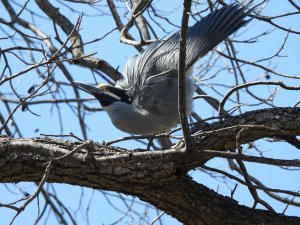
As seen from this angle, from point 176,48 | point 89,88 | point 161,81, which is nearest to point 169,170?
point 161,81

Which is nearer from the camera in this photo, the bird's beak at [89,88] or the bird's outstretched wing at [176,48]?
the bird's outstretched wing at [176,48]

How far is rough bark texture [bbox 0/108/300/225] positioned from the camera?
9.72 feet

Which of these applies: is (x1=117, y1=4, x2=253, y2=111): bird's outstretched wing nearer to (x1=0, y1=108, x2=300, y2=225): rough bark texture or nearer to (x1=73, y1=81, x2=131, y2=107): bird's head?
(x1=73, y1=81, x2=131, y2=107): bird's head

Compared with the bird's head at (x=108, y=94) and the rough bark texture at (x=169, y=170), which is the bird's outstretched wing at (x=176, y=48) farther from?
the rough bark texture at (x=169, y=170)

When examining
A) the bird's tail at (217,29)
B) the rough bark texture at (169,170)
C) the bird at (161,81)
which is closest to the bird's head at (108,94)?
the bird at (161,81)

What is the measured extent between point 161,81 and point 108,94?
0.48 m

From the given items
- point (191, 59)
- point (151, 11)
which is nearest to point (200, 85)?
point (151, 11)

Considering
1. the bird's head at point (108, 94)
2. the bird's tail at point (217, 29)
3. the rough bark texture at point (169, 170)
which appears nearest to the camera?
the rough bark texture at point (169, 170)

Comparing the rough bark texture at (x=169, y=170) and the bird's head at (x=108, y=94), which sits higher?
the bird's head at (x=108, y=94)

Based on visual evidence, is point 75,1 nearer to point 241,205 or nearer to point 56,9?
point 56,9

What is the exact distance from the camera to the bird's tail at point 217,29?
404cm

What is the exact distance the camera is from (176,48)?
13.6ft

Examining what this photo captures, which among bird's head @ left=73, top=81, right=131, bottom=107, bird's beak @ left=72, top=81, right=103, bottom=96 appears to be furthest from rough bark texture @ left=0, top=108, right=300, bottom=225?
bird's beak @ left=72, top=81, right=103, bottom=96

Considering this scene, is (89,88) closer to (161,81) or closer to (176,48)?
(161,81)
